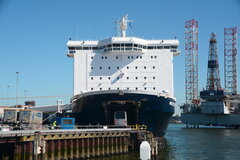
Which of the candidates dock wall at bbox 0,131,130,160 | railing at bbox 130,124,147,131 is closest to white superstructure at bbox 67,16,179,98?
railing at bbox 130,124,147,131

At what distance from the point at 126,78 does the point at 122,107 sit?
18.2ft

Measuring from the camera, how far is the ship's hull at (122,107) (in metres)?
30.6

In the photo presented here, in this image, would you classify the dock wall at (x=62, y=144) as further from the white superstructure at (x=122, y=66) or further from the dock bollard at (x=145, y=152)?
the dock bollard at (x=145, y=152)

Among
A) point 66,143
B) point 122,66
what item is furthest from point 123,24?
point 66,143

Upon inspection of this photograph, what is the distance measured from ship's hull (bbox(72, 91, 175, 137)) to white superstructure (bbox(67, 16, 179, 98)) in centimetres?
371

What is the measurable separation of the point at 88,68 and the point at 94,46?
325 centimetres

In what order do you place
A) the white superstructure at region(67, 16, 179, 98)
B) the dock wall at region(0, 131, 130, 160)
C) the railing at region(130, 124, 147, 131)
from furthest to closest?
the white superstructure at region(67, 16, 179, 98) → the railing at region(130, 124, 147, 131) → the dock wall at region(0, 131, 130, 160)

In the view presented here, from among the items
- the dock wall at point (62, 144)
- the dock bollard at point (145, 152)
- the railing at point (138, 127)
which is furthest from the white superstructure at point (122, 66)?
the dock bollard at point (145, 152)

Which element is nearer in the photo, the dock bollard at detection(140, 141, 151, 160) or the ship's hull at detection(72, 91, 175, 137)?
the dock bollard at detection(140, 141, 151, 160)

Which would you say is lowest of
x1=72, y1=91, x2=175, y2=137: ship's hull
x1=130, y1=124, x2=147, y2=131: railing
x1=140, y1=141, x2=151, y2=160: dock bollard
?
x1=130, y1=124, x2=147, y2=131: railing

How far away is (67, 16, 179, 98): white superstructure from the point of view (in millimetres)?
36094

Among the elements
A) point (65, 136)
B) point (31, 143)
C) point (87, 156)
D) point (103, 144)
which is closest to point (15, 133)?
point (31, 143)

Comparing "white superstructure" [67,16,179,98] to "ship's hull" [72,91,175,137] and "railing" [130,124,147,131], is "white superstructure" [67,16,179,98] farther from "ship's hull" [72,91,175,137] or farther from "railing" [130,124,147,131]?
"railing" [130,124,147,131]

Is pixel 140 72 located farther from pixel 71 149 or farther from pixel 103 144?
pixel 71 149
